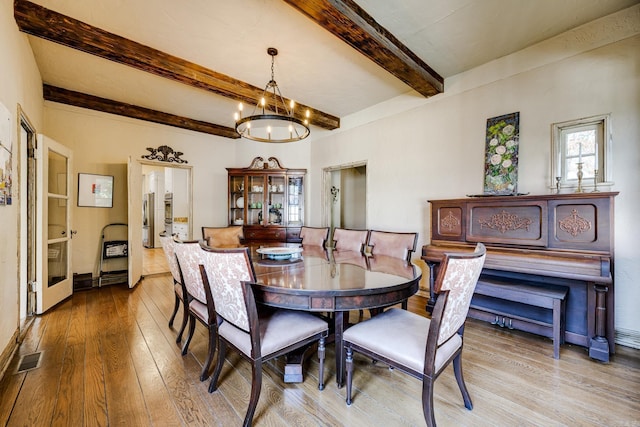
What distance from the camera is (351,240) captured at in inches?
129

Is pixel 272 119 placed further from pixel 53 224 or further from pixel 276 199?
pixel 53 224

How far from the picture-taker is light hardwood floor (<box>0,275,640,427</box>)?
A: 4.91ft

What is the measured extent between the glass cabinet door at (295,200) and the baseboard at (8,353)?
149 inches

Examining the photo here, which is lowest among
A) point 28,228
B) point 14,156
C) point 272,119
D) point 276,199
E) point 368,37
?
point 28,228

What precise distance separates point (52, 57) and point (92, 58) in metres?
0.44

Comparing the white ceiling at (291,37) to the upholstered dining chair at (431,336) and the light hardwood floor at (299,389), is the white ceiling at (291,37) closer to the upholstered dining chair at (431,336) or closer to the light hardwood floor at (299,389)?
the upholstered dining chair at (431,336)

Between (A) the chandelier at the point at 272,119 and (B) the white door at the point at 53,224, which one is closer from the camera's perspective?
(A) the chandelier at the point at 272,119

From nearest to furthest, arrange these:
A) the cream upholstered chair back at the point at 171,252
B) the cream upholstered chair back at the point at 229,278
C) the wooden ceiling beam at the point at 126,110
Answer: the cream upholstered chair back at the point at 229,278 < the cream upholstered chair back at the point at 171,252 < the wooden ceiling beam at the point at 126,110

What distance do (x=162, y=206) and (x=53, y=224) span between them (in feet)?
17.1

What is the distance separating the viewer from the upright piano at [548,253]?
211 cm

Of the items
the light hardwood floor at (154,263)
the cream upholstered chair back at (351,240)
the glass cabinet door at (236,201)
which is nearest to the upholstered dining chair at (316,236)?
the cream upholstered chair back at (351,240)

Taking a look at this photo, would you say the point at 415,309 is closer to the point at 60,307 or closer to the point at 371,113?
the point at 371,113

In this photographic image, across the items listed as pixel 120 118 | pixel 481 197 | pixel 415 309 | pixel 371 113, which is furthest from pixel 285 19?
pixel 120 118

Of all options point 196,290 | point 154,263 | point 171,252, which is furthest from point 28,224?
point 154,263
